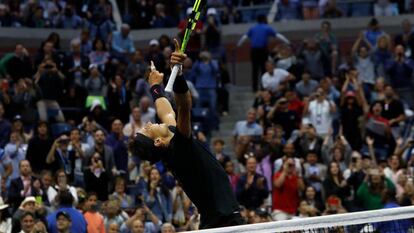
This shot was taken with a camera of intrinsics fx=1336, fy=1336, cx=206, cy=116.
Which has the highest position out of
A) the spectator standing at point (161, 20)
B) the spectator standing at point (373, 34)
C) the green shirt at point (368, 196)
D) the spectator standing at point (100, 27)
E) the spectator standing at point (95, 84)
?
the spectator standing at point (161, 20)

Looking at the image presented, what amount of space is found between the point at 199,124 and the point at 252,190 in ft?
13.7

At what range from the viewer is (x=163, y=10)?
3062 centimetres

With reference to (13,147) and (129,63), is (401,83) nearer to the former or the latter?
(129,63)

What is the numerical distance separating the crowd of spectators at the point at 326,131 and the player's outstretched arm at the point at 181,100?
23.9 feet

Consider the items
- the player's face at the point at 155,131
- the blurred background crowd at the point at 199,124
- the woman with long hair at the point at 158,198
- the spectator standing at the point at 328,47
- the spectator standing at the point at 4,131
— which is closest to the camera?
the player's face at the point at 155,131

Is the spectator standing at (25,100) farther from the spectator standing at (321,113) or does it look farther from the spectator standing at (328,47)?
the spectator standing at (328,47)

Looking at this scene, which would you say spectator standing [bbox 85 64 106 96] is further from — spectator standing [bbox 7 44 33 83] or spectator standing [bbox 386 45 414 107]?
spectator standing [bbox 386 45 414 107]

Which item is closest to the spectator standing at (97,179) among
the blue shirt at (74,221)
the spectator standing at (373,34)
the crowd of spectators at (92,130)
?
the crowd of spectators at (92,130)

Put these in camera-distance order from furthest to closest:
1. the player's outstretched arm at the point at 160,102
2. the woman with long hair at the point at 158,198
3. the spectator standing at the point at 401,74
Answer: the spectator standing at the point at 401,74 → the woman with long hair at the point at 158,198 → the player's outstretched arm at the point at 160,102

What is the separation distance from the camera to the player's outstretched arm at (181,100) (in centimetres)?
1039

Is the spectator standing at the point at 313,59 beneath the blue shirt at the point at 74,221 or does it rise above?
above

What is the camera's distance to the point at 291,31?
99.8 feet

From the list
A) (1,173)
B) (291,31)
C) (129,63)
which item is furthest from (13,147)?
(291,31)

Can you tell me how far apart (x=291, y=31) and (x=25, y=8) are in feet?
19.9
